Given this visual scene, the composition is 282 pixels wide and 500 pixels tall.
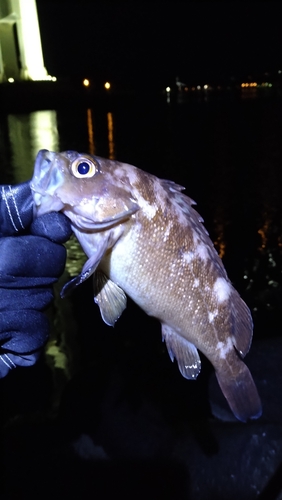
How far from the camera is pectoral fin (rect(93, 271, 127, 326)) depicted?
245cm

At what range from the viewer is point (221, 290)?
2441 mm

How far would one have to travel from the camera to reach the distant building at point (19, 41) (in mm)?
50812

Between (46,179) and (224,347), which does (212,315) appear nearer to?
(224,347)

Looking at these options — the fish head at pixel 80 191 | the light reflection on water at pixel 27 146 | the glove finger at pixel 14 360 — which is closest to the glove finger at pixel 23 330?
the glove finger at pixel 14 360

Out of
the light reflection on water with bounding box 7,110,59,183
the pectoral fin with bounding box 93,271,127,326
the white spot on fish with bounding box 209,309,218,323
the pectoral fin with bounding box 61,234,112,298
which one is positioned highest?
the pectoral fin with bounding box 61,234,112,298

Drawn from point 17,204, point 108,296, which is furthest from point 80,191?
point 108,296

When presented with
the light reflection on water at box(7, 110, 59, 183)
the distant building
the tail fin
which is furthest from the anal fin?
the distant building

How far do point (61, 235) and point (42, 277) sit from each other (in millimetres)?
306

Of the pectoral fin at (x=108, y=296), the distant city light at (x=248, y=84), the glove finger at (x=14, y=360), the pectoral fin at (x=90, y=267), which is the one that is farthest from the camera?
the distant city light at (x=248, y=84)

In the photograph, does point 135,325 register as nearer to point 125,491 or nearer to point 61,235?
point 125,491

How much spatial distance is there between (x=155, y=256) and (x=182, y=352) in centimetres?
59

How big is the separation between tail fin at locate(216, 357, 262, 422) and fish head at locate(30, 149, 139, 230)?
1049 mm

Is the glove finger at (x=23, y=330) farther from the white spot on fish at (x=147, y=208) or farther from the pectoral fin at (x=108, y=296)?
the white spot on fish at (x=147, y=208)

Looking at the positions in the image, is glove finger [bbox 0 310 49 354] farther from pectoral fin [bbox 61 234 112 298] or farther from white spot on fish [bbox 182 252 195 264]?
white spot on fish [bbox 182 252 195 264]
